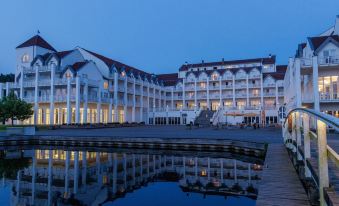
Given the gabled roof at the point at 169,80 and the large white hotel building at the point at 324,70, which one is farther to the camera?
the gabled roof at the point at 169,80

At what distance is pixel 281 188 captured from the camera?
682 cm

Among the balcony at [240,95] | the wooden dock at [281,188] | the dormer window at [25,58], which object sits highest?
the dormer window at [25,58]

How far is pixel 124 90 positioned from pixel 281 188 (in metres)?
52.2

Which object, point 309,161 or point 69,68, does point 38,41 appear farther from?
point 309,161

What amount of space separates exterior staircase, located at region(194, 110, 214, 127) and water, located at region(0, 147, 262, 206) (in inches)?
1258

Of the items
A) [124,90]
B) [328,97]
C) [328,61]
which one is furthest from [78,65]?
[328,97]

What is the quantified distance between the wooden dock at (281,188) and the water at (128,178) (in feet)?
7.32

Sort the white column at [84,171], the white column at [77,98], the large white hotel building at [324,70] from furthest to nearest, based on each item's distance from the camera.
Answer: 1. the white column at [77,98]
2. the large white hotel building at [324,70]
3. the white column at [84,171]

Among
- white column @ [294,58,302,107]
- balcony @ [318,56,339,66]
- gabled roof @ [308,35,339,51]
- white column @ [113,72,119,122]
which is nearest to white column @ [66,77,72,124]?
→ white column @ [113,72,119,122]

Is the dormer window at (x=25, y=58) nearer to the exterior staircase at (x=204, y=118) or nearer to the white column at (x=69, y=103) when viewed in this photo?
the white column at (x=69, y=103)

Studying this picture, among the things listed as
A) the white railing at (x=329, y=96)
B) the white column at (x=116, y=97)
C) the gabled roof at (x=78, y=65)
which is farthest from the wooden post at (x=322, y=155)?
the white column at (x=116, y=97)

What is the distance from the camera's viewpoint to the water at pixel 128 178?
1103 cm

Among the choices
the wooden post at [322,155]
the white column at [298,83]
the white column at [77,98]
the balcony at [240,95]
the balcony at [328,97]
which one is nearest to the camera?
the wooden post at [322,155]

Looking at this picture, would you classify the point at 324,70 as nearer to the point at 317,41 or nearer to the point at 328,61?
the point at 328,61
